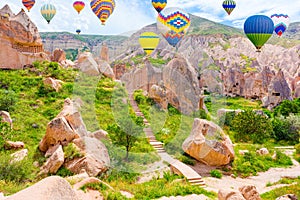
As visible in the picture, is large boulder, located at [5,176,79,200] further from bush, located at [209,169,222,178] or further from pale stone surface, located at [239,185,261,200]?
bush, located at [209,169,222,178]

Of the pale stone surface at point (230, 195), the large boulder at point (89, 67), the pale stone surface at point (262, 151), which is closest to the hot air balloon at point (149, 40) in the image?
the large boulder at point (89, 67)

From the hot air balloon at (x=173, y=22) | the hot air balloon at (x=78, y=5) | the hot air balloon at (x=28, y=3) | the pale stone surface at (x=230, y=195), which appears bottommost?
the pale stone surface at (x=230, y=195)

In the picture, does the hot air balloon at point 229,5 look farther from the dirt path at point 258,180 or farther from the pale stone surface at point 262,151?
the dirt path at point 258,180

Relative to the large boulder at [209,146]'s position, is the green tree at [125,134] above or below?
above

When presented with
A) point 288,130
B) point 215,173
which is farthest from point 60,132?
point 288,130

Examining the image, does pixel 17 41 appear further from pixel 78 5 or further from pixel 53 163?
pixel 78 5

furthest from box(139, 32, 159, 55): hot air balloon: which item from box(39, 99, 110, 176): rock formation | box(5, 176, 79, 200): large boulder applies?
box(5, 176, 79, 200): large boulder
